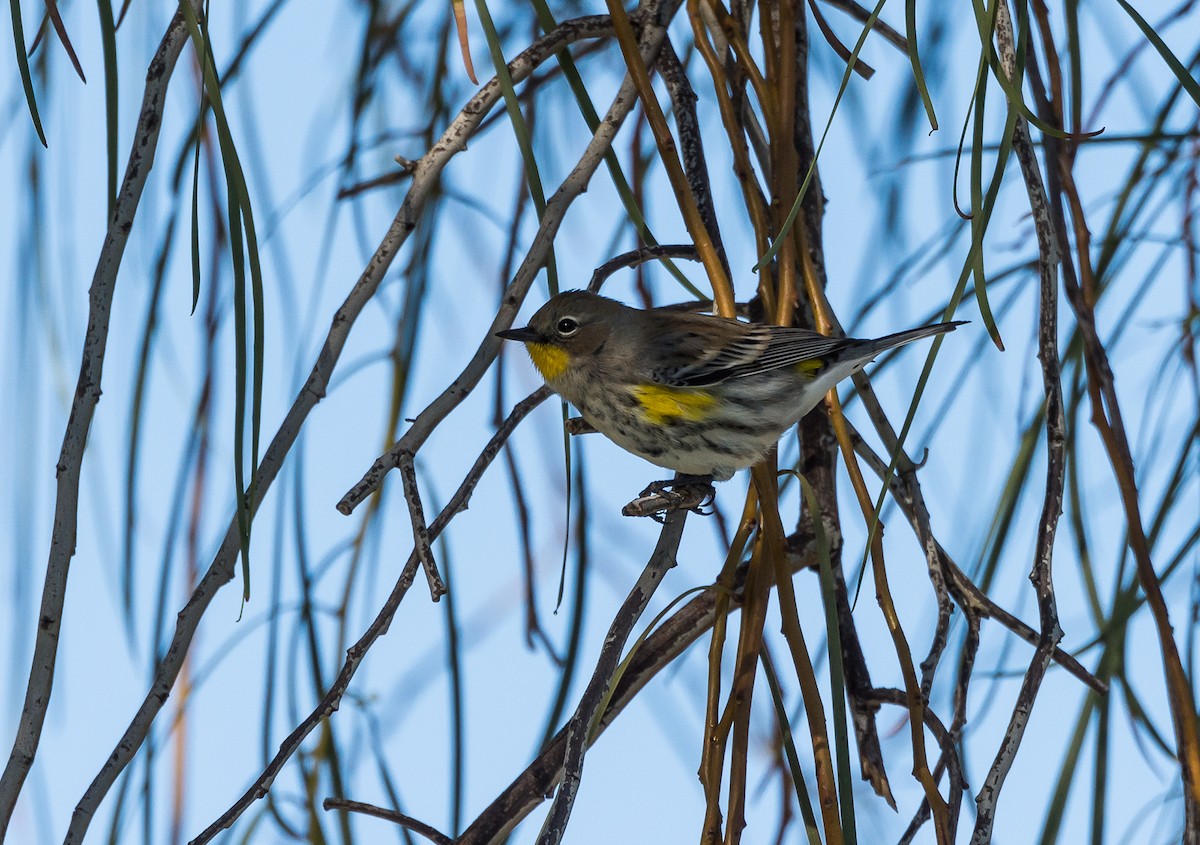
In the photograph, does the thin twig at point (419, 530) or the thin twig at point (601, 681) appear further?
the thin twig at point (419, 530)

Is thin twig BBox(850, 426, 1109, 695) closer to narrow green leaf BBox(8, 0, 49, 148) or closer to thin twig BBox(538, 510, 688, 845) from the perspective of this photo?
thin twig BBox(538, 510, 688, 845)

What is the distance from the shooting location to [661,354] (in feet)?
8.18

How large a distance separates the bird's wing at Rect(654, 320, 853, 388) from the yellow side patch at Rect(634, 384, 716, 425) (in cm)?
4

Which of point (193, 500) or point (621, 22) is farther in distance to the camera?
point (193, 500)

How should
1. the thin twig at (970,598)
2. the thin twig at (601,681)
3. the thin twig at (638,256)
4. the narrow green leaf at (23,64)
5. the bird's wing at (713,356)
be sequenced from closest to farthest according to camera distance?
the thin twig at (601,681) → the narrow green leaf at (23,64) → the thin twig at (970,598) → the thin twig at (638,256) → the bird's wing at (713,356)

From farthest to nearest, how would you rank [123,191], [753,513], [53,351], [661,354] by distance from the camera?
[661,354]
[53,351]
[753,513]
[123,191]

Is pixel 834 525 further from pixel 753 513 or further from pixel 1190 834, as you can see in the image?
pixel 1190 834

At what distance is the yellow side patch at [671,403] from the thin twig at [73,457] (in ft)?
3.67

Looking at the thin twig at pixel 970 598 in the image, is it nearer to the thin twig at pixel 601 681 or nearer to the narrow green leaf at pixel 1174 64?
the thin twig at pixel 601 681

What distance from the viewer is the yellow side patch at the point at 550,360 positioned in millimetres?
2441

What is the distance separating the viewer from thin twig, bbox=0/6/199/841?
4.05 feet

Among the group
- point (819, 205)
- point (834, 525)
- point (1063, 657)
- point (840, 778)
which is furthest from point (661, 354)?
point (840, 778)

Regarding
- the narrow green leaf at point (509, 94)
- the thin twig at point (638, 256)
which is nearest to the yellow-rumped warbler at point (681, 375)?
the thin twig at point (638, 256)

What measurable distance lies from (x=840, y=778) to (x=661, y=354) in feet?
4.63
